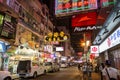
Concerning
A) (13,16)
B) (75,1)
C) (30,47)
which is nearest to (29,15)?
(30,47)

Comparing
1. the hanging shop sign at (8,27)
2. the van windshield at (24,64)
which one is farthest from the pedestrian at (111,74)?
the van windshield at (24,64)

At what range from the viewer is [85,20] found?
45.2ft

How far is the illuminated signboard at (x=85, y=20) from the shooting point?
1361 cm

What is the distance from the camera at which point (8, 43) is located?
838 inches

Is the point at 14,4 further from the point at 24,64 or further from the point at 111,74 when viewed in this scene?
the point at 111,74

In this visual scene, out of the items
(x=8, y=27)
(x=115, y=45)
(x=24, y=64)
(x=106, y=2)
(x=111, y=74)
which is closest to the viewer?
(x=111, y=74)

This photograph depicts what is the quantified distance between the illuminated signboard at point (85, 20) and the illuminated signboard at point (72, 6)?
599 millimetres

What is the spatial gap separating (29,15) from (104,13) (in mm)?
21993

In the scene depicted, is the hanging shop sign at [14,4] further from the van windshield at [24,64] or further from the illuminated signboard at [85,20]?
the illuminated signboard at [85,20]

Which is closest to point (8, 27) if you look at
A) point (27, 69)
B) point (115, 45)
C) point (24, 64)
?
point (24, 64)

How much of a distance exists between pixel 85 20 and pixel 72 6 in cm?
229

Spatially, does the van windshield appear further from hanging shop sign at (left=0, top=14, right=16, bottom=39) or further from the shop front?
the shop front

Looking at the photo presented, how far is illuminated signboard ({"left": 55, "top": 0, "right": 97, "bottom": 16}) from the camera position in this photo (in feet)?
47.9

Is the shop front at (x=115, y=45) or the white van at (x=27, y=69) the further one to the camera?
the white van at (x=27, y=69)
